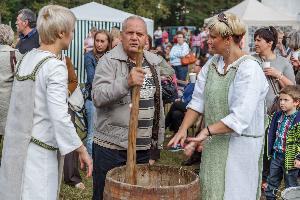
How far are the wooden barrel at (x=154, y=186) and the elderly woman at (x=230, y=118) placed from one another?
0.60ft

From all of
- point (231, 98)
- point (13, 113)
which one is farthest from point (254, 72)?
point (13, 113)

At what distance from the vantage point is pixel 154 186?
2.93 meters

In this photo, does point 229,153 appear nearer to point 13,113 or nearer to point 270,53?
point 13,113

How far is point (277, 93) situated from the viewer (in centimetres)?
553

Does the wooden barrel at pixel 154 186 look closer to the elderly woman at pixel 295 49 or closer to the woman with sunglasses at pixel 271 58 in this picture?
the woman with sunglasses at pixel 271 58

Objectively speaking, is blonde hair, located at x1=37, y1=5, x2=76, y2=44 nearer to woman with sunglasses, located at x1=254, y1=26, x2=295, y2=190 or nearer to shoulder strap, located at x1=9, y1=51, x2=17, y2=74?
shoulder strap, located at x1=9, y1=51, x2=17, y2=74

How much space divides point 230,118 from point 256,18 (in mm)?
15923

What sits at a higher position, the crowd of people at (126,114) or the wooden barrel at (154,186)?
the crowd of people at (126,114)

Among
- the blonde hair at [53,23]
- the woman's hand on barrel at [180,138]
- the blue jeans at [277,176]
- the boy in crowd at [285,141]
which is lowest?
the blue jeans at [277,176]

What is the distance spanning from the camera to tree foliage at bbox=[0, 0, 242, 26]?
37625mm

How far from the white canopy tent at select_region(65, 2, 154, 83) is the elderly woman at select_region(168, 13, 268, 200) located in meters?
10.7

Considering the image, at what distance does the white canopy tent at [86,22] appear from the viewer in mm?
14539

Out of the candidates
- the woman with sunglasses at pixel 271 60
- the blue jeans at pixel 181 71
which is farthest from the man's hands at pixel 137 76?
the blue jeans at pixel 181 71

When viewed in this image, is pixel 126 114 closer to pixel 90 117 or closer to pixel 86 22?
pixel 90 117
